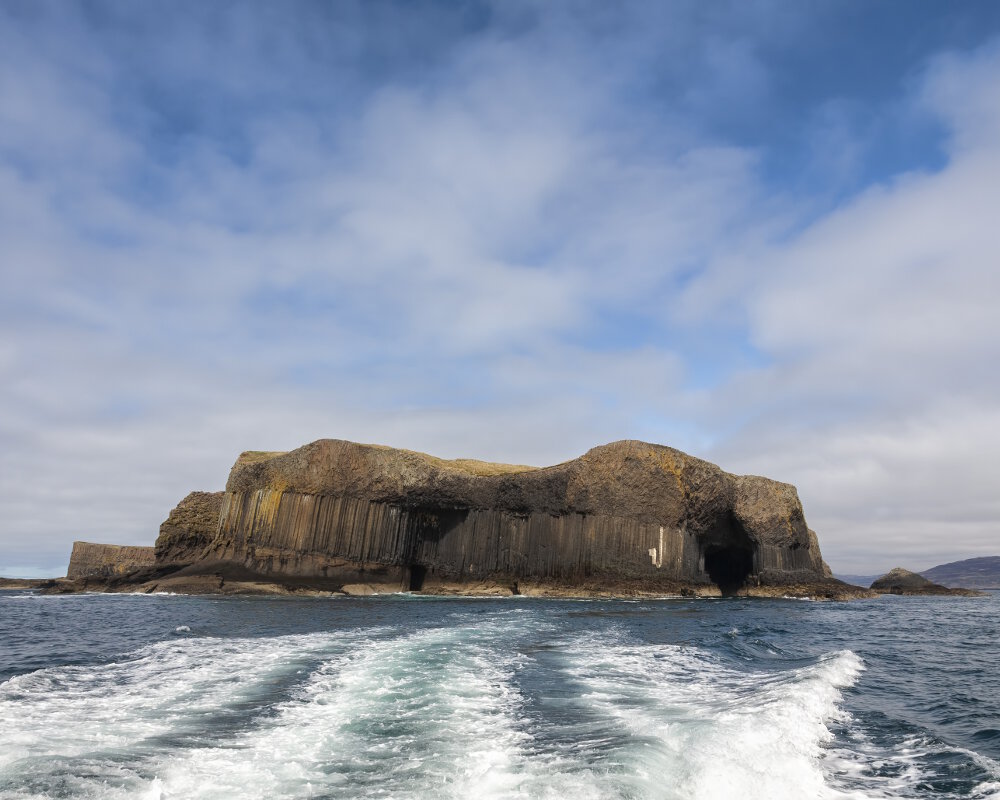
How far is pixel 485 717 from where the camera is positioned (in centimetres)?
890

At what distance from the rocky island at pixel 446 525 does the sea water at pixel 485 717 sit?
86.1ft

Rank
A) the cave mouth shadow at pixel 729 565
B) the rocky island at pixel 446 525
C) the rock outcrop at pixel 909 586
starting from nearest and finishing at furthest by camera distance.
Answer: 1. the rocky island at pixel 446 525
2. the cave mouth shadow at pixel 729 565
3. the rock outcrop at pixel 909 586

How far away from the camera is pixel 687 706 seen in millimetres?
9883

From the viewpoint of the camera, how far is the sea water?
634 centimetres

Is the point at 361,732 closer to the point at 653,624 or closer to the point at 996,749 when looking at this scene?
the point at 996,749

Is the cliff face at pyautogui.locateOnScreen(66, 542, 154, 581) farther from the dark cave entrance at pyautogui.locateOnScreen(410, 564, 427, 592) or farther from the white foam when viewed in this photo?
the white foam

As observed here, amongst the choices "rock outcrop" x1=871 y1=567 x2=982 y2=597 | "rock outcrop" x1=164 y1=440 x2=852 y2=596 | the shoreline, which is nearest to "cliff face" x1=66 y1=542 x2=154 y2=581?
the shoreline

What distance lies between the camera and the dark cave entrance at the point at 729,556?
52.1m

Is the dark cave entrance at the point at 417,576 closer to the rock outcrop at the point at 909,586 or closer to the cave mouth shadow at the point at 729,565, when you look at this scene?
the cave mouth shadow at the point at 729,565

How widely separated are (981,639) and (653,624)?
10.5 metres

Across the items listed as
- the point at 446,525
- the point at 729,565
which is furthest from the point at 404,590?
the point at 729,565

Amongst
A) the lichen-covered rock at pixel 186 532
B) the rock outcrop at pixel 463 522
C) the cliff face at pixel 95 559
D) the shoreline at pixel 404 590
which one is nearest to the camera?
the shoreline at pixel 404 590

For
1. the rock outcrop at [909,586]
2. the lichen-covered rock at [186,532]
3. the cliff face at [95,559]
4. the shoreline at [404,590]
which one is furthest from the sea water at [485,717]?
the cliff face at [95,559]

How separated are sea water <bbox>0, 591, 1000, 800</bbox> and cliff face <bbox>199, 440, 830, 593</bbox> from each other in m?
26.3
